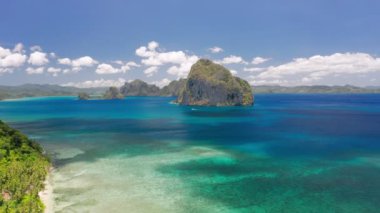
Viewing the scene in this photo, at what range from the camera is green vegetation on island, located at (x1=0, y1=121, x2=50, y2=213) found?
1157 inches

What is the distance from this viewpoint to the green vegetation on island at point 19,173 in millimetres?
29381

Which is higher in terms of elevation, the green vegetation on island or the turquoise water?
the green vegetation on island

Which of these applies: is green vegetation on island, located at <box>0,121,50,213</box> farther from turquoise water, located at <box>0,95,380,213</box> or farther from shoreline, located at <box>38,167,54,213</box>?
turquoise water, located at <box>0,95,380,213</box>

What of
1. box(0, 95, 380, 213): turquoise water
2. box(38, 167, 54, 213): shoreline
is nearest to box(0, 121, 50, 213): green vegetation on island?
box(38, 167, 54, 213): shoreline

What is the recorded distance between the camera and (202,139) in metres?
76.2

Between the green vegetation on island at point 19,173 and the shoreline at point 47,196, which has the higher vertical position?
the green vegetation on island at point 19,173

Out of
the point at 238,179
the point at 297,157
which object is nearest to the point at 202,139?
the point at 297,157

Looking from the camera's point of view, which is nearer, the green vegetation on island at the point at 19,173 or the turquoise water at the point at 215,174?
the green vegetation on island at the point at 19,173

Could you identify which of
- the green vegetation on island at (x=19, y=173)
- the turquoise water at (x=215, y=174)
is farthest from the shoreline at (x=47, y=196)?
the turquoise water at (x=215, y=174)

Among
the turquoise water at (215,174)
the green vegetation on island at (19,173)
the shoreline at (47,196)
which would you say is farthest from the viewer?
the turquoise water at (215,174)

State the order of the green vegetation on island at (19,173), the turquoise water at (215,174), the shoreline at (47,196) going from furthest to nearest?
the turquoise water at (215,174)
the shoreline at (47,196)
the green vegetation on island at (19,173)

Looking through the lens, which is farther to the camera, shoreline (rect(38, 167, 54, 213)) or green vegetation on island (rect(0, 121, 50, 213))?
shoreline (rect(38, 167, 54, 213))

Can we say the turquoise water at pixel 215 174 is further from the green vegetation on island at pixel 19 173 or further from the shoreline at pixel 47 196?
the green vegetation on island at pixel 19 173

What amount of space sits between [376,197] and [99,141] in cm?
6121
